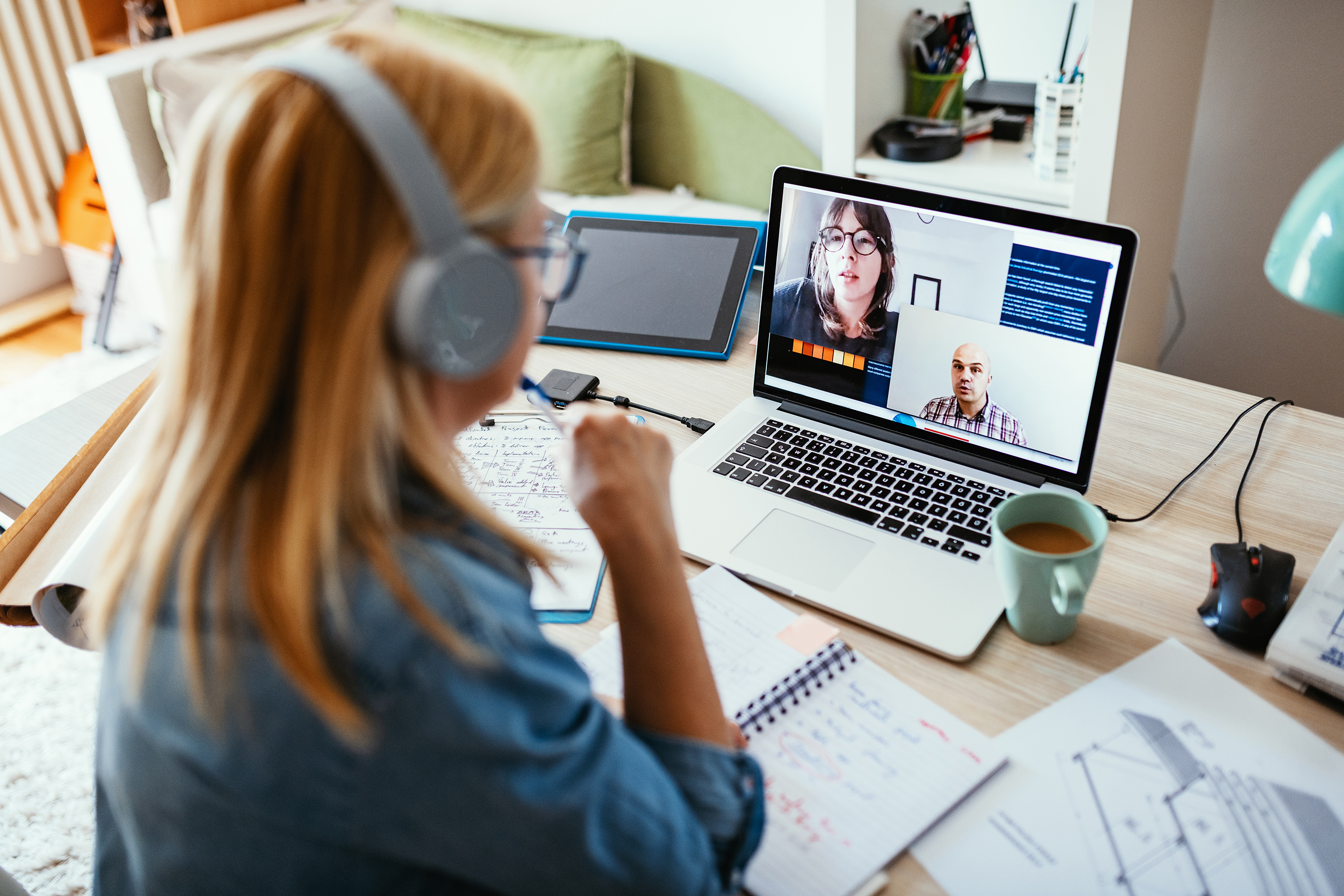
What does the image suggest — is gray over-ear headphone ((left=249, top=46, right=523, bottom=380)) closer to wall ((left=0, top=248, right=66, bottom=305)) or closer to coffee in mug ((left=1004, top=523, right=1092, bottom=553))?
coffee in mug ((left=1004, top=523, right=1092, bottom=553))

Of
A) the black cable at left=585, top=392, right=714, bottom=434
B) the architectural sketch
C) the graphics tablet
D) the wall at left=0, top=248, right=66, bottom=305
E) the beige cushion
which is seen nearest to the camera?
the architectural sketch

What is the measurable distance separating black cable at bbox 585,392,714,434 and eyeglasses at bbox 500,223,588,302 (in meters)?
0.44

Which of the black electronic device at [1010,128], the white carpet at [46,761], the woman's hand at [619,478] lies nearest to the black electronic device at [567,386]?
the woman's hand at [619,478]

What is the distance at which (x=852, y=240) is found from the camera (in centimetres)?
99

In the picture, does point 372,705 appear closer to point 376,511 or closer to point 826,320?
point 376,511

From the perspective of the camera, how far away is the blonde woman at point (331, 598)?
18.3 inches

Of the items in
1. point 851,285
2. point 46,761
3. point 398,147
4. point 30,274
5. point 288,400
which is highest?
point 398,147

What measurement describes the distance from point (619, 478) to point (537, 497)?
30cm

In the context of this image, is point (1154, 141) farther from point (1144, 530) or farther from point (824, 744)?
point (824, 744)

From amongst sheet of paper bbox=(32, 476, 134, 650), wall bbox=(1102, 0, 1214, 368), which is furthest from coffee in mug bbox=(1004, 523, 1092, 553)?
sheet of paper bbox=(32, 476, 134, 650)

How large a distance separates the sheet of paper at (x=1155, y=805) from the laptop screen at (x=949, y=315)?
0.26m

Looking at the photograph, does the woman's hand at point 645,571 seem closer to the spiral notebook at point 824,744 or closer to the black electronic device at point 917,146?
the spiral notebook at point 824,744

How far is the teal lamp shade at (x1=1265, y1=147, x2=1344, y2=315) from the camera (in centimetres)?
62

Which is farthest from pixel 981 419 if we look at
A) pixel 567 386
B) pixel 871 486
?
pixel 567 386
